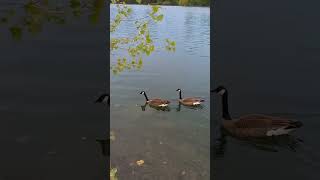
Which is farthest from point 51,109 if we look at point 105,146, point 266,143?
point 266,143

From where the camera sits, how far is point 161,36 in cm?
3609

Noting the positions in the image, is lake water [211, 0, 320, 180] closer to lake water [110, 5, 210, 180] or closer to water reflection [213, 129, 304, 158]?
water reflection [213, 129, 304, 158]

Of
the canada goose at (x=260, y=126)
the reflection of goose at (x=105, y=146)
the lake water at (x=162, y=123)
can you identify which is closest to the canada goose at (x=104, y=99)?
the lake water at (x=162, y=123)

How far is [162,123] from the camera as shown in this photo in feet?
46.0

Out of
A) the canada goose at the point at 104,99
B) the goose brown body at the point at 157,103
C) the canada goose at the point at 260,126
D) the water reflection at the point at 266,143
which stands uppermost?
the canada goose at the point at 104,99

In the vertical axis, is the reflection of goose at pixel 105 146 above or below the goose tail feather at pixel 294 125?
below

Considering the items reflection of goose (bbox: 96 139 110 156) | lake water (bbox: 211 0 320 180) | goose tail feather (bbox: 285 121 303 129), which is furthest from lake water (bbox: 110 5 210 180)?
goose tail feather (bbox: 285 121 303 129)

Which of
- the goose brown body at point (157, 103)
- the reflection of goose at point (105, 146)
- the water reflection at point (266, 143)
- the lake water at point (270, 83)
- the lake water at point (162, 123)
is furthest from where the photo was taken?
the goose brown body at point (157, 103)

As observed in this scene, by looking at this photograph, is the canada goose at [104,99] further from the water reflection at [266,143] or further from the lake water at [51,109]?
the water reflection at [266,143]

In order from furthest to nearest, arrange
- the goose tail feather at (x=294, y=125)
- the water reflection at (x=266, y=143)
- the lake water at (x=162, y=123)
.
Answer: the goose tail feather at (x=294, y=125) < the water reflection at (x=266, y=143) < the lake water at (x=162, y=123)

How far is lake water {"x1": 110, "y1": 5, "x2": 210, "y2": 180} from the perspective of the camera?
991cm

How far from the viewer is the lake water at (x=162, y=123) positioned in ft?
32.5

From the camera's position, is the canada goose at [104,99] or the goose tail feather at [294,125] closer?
the goose tail feather at [294,125]

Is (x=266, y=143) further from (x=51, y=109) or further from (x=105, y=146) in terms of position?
(x=51, y=109)
